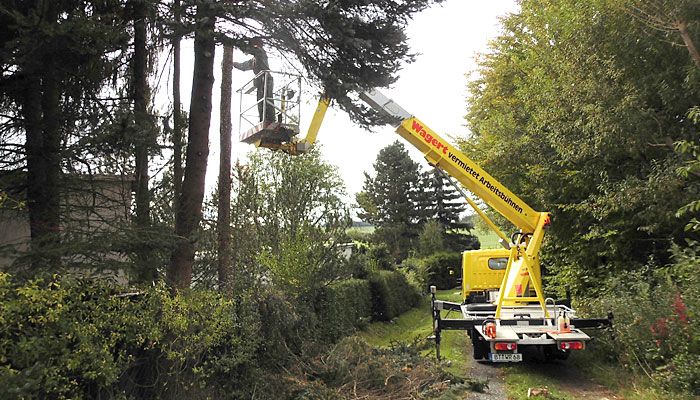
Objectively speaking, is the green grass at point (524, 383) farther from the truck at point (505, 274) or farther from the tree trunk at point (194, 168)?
the tree trunk at point (194, 168)

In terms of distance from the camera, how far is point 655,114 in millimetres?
10836

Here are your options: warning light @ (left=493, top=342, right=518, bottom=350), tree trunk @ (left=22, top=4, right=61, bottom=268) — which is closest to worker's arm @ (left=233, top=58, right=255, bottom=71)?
tree trunk @ (left=22, top=4, right=61, bottom=268)

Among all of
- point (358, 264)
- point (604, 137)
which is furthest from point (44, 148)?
point (358, 264)

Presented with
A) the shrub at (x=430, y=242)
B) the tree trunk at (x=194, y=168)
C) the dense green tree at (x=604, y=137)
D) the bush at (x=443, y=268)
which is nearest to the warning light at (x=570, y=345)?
the dense green tree at (x=604, y=137)

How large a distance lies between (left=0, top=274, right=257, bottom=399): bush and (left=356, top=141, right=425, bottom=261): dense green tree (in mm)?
48054

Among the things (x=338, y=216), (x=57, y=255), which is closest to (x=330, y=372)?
(x=57, y=255)

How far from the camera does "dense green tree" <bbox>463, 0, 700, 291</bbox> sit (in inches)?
414

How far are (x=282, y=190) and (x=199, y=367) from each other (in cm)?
1085

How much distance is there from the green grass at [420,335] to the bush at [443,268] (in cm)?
607

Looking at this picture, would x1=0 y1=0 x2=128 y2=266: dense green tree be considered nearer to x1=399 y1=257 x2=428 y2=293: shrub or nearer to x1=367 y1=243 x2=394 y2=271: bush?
x1=367 y1=243 x2=394 y2=271: bush

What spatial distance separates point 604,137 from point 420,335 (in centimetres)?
805

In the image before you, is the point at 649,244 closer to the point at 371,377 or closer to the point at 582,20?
the point at 582,20

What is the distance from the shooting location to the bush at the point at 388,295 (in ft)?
72.2

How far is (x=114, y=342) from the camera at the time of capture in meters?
5.16
